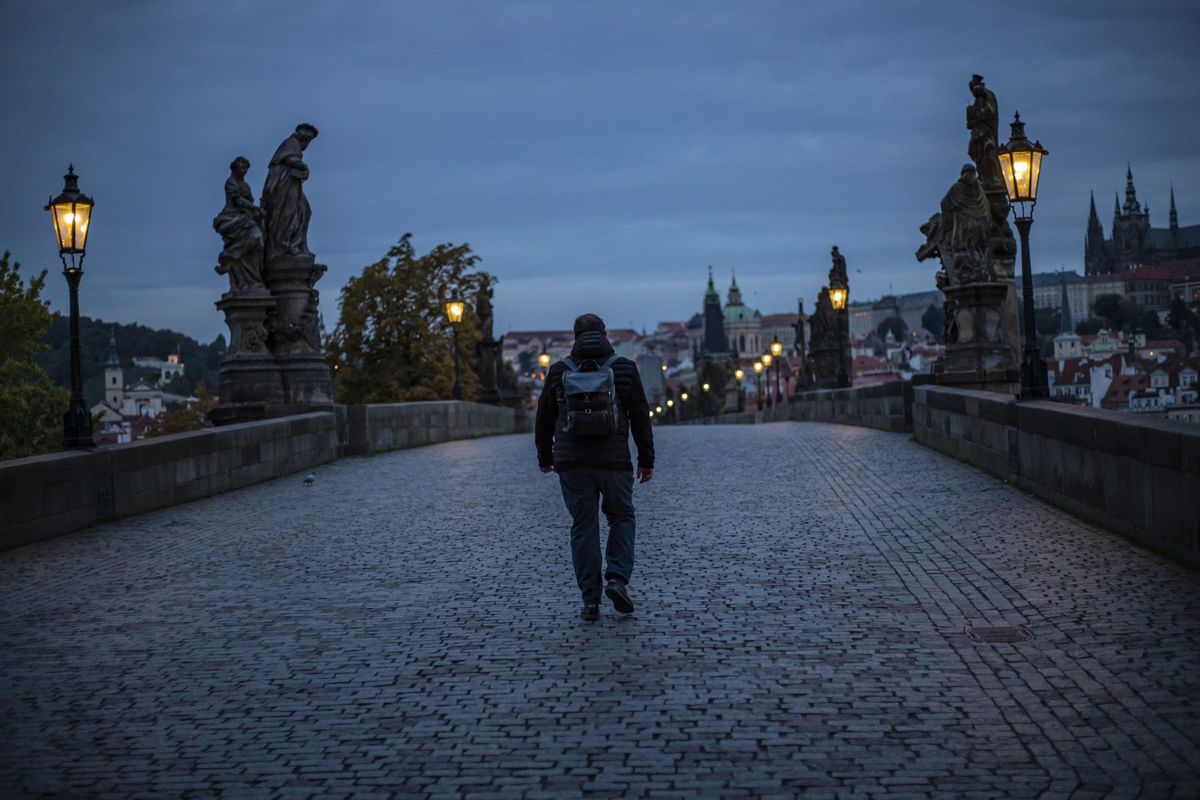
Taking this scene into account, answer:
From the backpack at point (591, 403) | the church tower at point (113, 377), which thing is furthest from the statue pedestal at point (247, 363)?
the church tower at point (113, 377)

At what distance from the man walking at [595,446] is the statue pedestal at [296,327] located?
1432cm

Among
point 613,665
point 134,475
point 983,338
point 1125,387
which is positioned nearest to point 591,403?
point 613,665

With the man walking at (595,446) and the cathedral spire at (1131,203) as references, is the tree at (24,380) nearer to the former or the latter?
the man walking at (595,446)

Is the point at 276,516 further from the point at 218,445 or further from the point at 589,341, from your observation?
the point at 589,341

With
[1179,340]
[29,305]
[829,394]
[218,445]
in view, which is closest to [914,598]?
[218,445]

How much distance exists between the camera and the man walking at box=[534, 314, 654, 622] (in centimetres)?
741

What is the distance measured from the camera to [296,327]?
2152 cm

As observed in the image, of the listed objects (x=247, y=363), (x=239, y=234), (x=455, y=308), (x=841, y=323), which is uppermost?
(x=239, y=234)

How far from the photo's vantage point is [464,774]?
185 inches

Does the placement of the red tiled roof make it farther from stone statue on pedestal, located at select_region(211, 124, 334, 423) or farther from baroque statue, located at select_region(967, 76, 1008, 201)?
stone statue on pedestal, located at select_region(211, 124, 334, 423)

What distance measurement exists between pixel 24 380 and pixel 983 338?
36.2 meters

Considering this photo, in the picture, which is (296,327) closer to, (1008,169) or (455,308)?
(1008,169)

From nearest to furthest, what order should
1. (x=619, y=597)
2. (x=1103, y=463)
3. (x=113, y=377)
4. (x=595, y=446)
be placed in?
(x=619, y=597) < (x=595, y=446) < (x=1103, y=463) < (x=113, y=377)

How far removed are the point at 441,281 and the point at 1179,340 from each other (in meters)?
37.8
